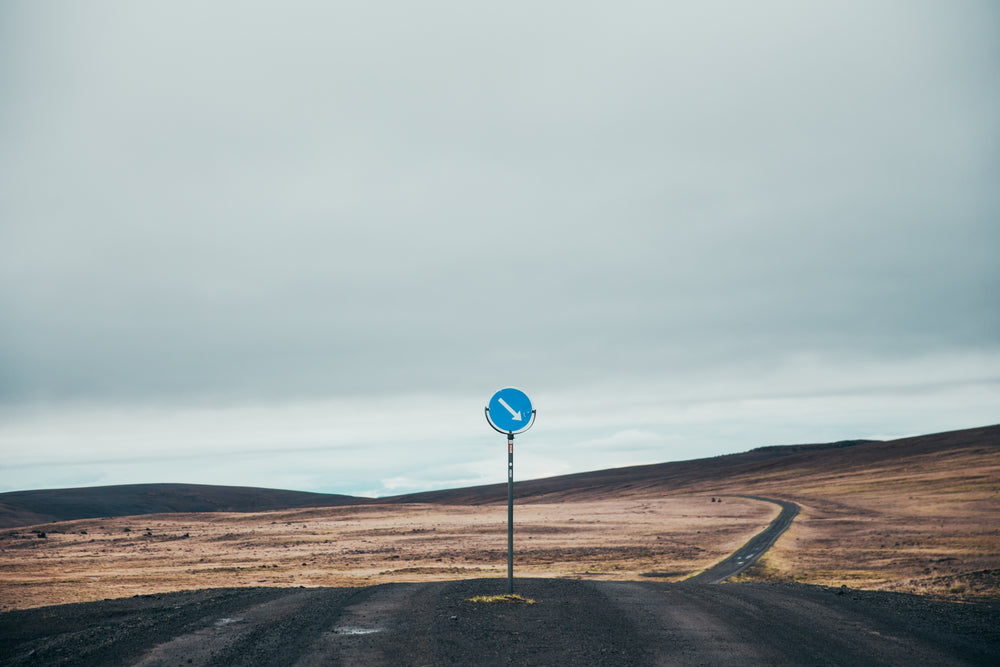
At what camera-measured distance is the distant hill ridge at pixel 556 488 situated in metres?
133

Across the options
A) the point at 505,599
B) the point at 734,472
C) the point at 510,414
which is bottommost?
the point at 734,472

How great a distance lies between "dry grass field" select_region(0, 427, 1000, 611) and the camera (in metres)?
26.7

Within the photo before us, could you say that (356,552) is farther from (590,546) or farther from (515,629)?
(515,629)

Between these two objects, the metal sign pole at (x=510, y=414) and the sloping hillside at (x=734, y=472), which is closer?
the metal sign pole at (x=510, y=414)

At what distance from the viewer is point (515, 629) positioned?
32.5 feet

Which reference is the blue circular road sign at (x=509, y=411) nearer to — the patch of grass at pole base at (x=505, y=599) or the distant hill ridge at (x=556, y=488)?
the patch of grass at pole base at (x=505, y=599)

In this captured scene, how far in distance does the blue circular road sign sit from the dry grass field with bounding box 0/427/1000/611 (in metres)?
13.4

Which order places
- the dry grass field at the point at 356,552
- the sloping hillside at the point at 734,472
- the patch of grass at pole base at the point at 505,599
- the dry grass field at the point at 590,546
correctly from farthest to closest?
the sloping hillside at the point at 734,472, the dry grass field at the point at 356,552, the dry grass field at the point at 590,546, the patch of grass at pole base at the point at 505,599

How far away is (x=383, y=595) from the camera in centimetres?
1342

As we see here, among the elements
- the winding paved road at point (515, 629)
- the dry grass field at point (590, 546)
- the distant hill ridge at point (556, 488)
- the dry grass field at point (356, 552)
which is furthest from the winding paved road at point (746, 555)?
the distant hill ridge at point (556, 488)

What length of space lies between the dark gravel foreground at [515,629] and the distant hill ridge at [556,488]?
122597 millimetres

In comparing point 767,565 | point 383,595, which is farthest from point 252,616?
point 767,565

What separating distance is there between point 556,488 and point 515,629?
158316 mm

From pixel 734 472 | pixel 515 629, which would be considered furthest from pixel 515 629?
pixel 734 472
